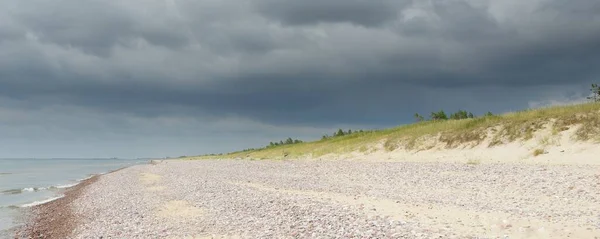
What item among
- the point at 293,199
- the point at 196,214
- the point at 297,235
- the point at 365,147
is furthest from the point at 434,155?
the point at 297,235

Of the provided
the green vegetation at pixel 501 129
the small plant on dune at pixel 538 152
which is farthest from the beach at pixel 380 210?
the green vegetation at pixel 501 129

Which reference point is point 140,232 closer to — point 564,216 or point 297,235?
point 297,235

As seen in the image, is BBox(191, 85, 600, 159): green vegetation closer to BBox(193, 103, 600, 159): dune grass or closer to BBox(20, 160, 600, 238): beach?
BBox(193, 103, 600, 159): dune grass

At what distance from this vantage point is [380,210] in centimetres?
1603

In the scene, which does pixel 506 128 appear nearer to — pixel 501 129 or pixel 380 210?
pixel 501 129

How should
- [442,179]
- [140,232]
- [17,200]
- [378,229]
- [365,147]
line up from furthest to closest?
[365,147] < [17,200] < [442,179] < [140,232] < [378,229]

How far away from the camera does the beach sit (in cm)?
1278

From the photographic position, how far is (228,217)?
61.3 feet

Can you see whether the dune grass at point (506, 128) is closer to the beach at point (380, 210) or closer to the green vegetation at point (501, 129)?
the green vegetation at point (501, 129)

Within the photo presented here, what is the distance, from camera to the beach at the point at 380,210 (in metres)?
12.8

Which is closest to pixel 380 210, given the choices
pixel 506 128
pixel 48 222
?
pixel 48 222

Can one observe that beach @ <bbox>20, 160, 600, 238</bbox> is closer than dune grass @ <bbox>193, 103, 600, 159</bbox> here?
Yes

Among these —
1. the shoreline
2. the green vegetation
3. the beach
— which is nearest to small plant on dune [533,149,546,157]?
the green vegetation

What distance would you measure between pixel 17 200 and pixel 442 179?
1403 inches
